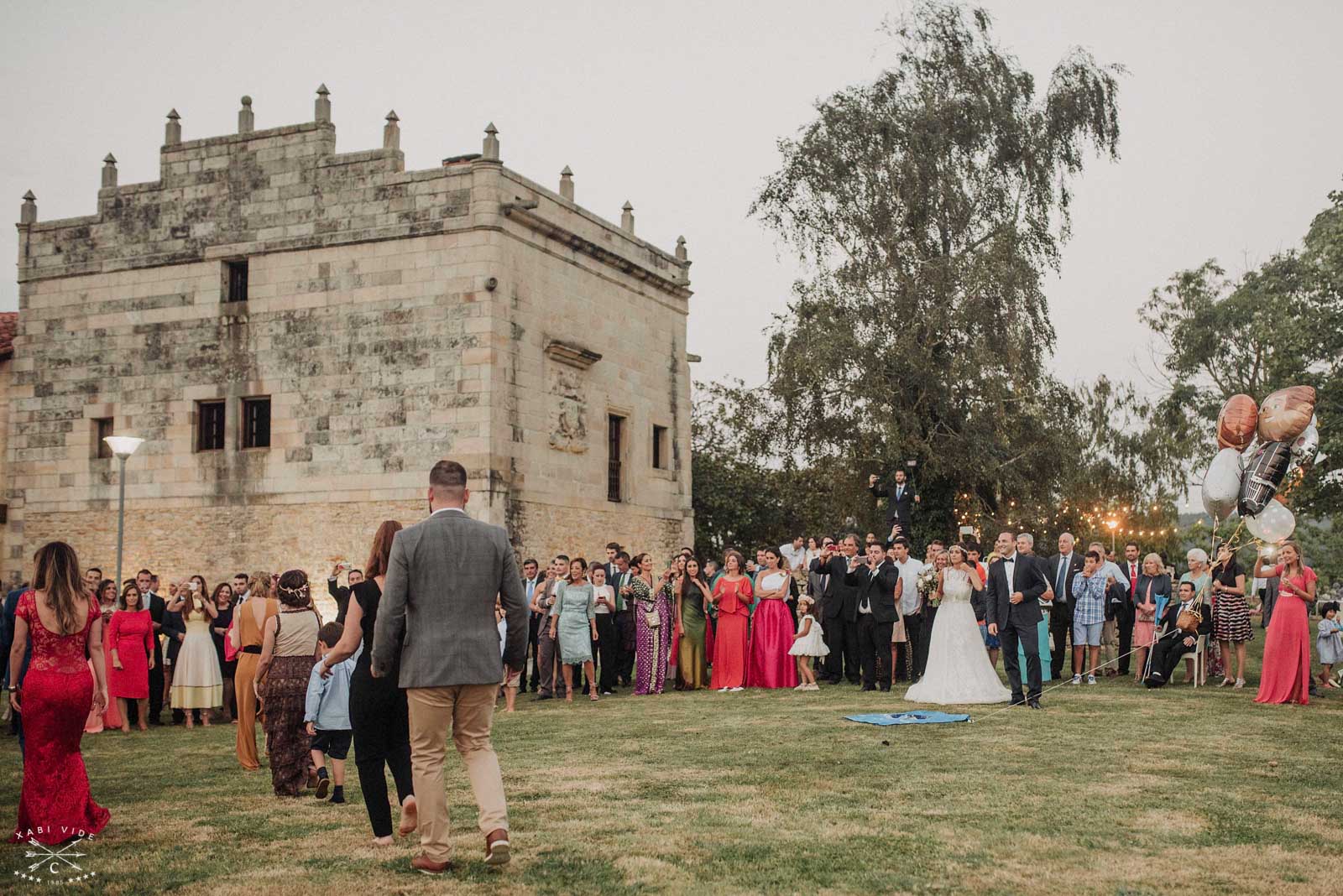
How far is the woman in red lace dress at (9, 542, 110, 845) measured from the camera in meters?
7.52

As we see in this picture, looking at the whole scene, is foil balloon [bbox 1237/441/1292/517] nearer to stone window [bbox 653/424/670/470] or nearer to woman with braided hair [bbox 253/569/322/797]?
woman with braided hair [bbox 253/569/322/797]

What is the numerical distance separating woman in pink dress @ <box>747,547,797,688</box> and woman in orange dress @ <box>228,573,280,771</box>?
26.4 feet

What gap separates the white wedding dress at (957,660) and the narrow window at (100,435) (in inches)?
761

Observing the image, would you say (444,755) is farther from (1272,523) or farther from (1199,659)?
(1199,659)

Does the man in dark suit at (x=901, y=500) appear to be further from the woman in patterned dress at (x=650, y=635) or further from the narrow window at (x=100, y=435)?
the narrow window at (x=100, y=435)

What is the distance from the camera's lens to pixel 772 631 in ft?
57.3

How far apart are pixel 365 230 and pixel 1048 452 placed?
1629 cm

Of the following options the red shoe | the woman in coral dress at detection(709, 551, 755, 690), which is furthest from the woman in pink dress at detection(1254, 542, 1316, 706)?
the red shoe

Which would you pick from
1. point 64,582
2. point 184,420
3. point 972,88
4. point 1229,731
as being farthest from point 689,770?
point 972,88

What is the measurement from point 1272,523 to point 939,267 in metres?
17.0

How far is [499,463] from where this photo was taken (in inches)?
928

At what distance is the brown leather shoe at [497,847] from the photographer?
6.34m

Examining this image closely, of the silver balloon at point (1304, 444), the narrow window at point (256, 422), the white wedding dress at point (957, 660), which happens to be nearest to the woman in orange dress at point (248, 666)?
the white wedding dress at point (957, 660)

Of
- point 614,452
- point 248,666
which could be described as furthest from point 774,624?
point 614,452
